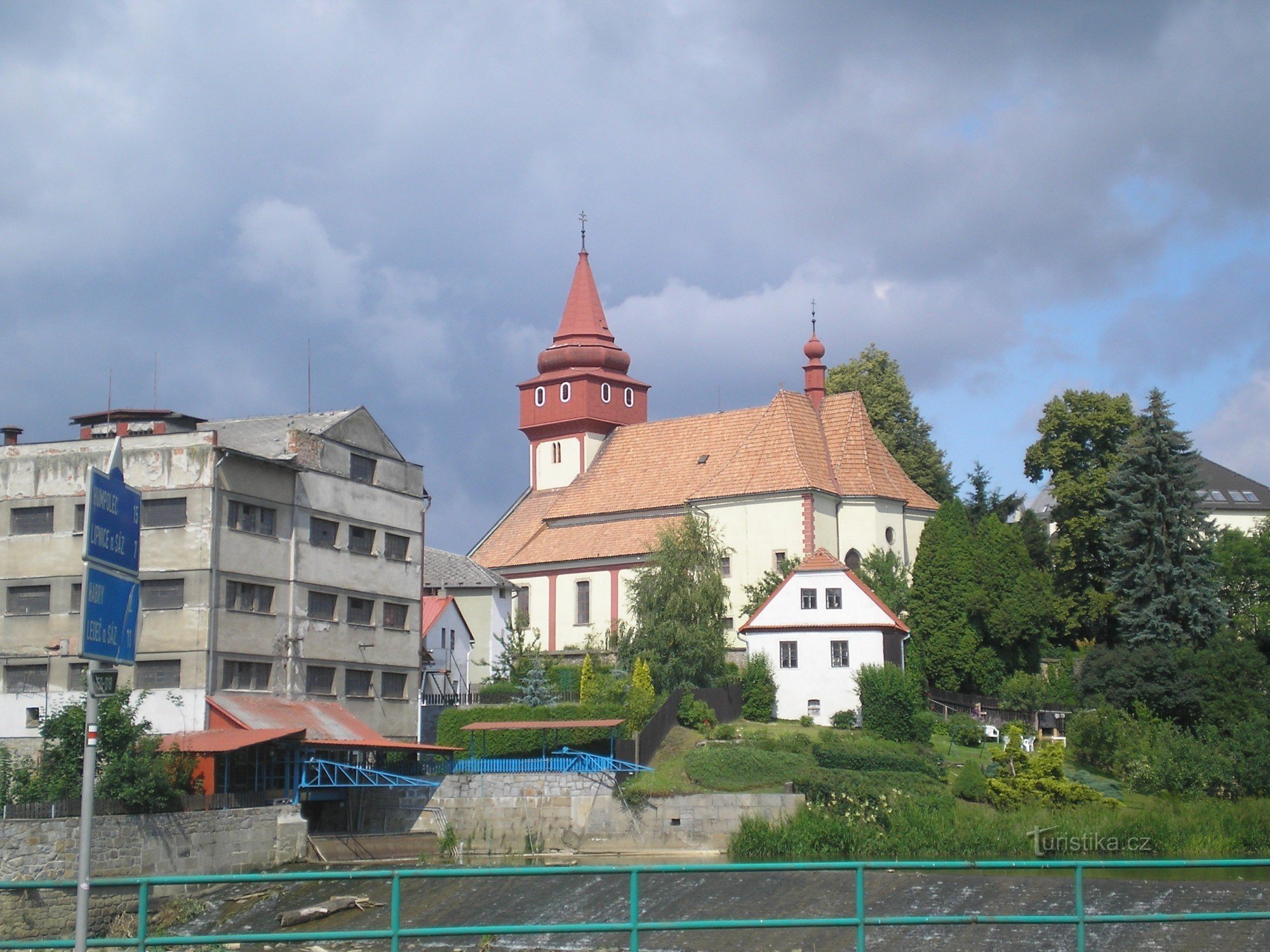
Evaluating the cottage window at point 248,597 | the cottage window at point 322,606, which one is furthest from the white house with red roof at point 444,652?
the cottage window at point 248,597

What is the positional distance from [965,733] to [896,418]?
28154mm

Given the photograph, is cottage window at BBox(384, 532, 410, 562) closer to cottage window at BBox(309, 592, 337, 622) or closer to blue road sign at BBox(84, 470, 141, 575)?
cottage window at BBox(309, 592, 337, 622)

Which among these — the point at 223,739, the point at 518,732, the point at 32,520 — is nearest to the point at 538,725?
the point at 518,732

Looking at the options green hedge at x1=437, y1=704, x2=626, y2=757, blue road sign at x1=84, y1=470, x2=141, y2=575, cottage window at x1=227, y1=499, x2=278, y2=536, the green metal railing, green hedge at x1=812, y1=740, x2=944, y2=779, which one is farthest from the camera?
green hedge at x1=437, y1=704, x2=626, y2=757

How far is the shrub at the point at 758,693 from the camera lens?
4931 centimetres

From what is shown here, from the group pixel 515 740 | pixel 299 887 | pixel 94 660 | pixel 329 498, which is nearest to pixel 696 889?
pixel 94 660

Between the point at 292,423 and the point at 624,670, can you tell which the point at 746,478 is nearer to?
the point at 624,670

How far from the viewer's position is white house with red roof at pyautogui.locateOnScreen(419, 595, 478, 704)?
5416 cm

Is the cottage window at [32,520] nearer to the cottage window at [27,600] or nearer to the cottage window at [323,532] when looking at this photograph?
the cottage window at [27,600]

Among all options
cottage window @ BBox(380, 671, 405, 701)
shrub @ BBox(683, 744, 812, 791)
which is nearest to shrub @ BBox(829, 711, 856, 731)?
shrub @ BBox(683, 744, 812, 791)

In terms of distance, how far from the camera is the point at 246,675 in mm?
43469

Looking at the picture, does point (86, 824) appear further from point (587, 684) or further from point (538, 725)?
point (587, 684)

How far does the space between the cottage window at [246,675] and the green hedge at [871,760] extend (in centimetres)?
1678

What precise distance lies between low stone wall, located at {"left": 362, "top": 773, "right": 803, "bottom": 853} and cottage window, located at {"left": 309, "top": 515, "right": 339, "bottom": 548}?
8674 mm
